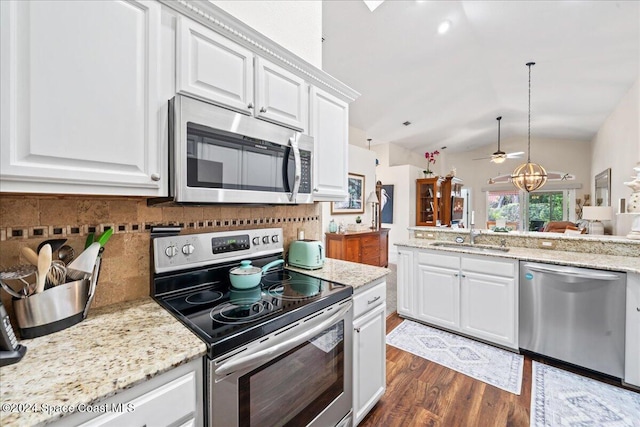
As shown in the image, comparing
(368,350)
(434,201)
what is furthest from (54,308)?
(434,201)

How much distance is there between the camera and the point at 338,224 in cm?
518

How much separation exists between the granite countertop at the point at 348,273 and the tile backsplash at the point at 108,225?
613 millimetres

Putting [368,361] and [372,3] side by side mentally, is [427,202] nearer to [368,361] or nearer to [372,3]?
[372,3]

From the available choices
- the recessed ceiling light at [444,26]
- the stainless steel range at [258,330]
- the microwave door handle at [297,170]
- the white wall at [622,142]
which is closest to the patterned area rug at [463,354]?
the stainless steel range at [258,330]

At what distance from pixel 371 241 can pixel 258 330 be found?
436 centimetres

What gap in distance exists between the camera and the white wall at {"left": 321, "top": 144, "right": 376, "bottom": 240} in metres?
5.13

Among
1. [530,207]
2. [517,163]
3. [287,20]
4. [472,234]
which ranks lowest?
[472,234]

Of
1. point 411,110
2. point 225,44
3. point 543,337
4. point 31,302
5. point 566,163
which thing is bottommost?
point 543,337

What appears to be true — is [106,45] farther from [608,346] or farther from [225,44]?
[608,346]

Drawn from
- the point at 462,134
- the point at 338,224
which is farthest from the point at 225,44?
the point at 462,134

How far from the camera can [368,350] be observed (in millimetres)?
1643

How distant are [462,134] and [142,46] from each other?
7.86 meters

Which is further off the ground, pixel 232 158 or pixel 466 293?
pixel 232 158

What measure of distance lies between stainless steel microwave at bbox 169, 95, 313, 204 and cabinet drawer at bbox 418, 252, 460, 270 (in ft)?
5.85
